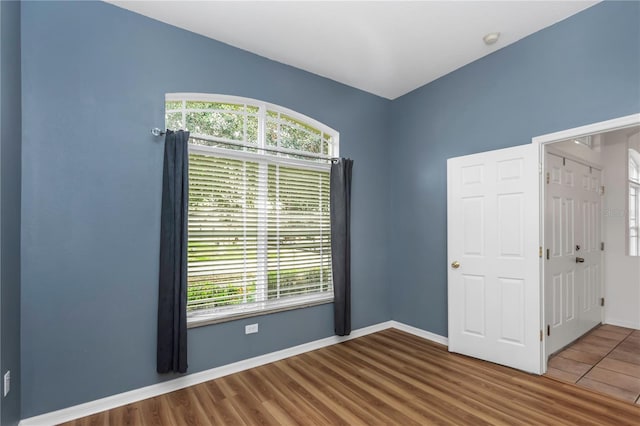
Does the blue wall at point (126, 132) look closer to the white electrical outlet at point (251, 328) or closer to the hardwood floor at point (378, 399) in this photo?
the white electrical outlet at point (251, 328)

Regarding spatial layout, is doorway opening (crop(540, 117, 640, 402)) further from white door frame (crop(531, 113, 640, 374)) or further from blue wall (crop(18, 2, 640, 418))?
blue wall (crop(18, 2, 640, 418))

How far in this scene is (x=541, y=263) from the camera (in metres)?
2.79

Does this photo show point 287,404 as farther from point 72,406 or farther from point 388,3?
point 388,3

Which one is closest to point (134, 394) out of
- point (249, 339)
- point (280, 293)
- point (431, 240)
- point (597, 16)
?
point (249, 339)

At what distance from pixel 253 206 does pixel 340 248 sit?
3.65 feet

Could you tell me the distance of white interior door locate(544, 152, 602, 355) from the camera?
3.09 m

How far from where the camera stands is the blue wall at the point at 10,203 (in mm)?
1792

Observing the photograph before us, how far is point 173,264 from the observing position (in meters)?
2.53

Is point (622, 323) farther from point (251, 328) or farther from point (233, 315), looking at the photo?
point (233, 315)

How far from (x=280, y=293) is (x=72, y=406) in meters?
1.81

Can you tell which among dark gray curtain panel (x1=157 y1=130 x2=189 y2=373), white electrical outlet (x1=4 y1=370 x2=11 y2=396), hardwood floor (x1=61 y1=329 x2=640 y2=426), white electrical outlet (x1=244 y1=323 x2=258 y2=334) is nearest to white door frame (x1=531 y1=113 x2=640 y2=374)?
hardwood floor (x1=61 y1=329 x2=640 y2=426)

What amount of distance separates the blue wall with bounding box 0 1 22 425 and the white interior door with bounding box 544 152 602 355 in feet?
13.6

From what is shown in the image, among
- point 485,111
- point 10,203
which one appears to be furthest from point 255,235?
point 485,111

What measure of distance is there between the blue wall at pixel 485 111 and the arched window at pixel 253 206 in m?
1.10
